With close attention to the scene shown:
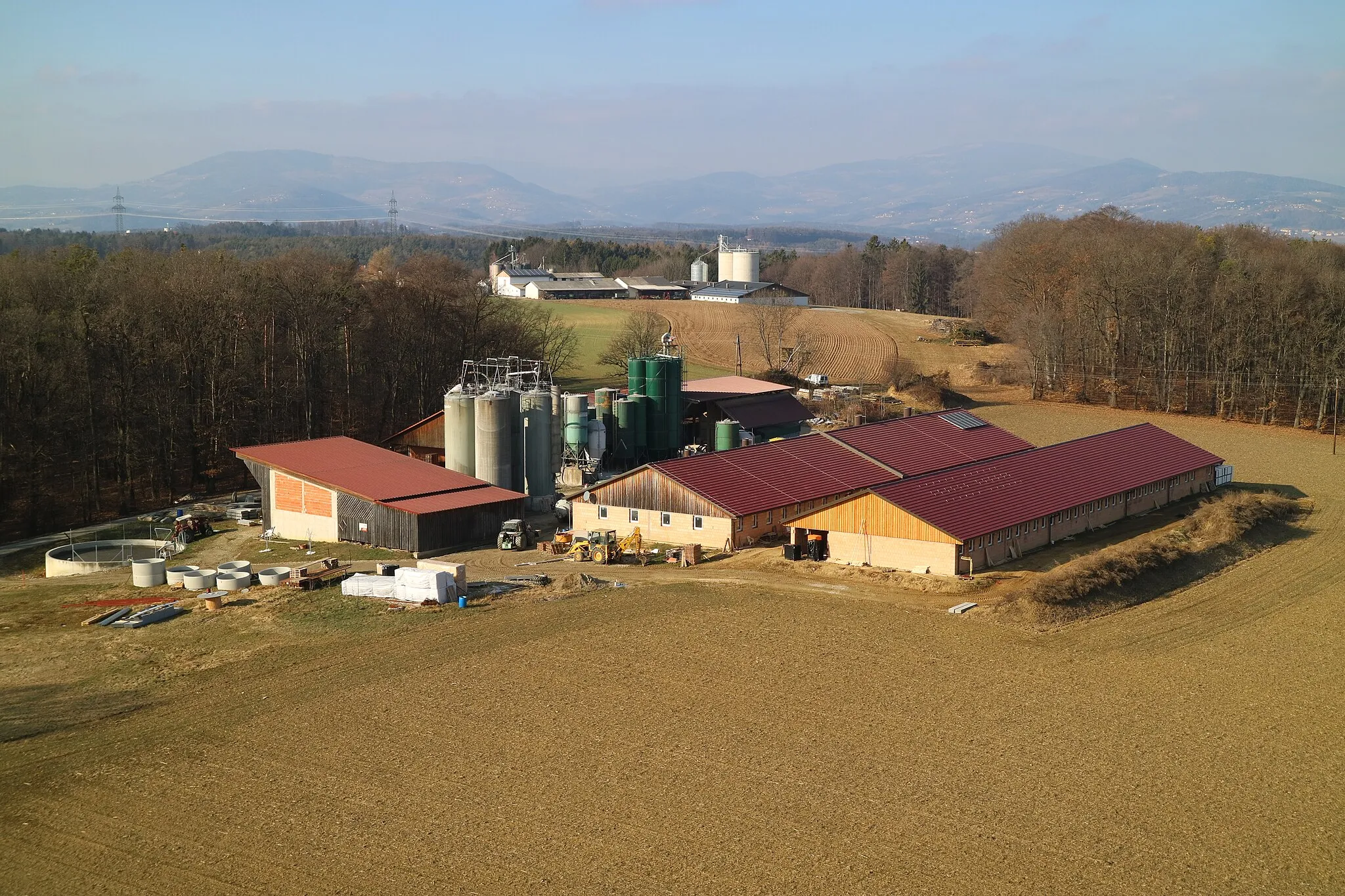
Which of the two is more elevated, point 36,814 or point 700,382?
point 700,382

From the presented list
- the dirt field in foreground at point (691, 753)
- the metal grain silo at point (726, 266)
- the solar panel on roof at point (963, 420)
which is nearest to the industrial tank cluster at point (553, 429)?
the solar panel on roof at point (963, 420)

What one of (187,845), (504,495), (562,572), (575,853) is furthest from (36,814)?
(504,495)

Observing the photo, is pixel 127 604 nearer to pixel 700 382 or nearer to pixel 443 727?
pixel 443 727

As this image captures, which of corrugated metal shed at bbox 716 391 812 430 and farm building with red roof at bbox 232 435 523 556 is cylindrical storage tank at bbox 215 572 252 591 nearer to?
farm building with red roof at bbox 232 435 523 556

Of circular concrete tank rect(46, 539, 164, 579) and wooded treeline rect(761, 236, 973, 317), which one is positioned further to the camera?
wooded treeline rect(761, 236, 973, 317)

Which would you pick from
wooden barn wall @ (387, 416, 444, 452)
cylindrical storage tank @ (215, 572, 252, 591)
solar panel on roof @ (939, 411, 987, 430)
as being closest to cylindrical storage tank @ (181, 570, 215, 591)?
cylindrical storage tank @ (215, 572, 252, 591)

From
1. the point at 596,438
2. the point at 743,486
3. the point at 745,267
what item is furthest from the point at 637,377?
the point at 745,267

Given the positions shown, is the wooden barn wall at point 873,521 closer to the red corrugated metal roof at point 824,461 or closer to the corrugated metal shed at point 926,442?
the red corrugated metal roof at point 824,461
